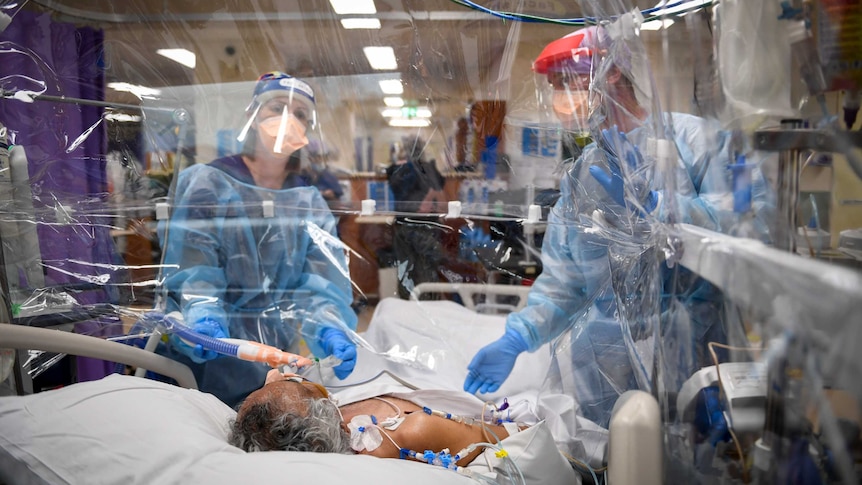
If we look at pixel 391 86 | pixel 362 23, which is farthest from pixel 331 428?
pixel 362 23

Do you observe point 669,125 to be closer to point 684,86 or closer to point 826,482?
point 684,86

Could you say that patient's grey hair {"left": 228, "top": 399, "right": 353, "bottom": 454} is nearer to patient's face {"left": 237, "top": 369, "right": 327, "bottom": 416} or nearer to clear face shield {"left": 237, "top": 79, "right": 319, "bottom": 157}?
patient's face {"left": 237, "top": 369, "right": 327, "bottom": 416}

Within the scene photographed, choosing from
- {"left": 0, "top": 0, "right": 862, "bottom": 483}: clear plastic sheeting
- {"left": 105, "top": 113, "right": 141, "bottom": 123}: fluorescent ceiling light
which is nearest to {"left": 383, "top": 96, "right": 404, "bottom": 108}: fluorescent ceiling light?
{"left": 0, "top": 0, "right": 862, "bottom": 483}: clear plastic sheeting

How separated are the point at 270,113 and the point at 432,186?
0.61 m

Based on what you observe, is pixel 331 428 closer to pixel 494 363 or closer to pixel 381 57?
pixel 494 363

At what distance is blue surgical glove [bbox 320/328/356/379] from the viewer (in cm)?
171

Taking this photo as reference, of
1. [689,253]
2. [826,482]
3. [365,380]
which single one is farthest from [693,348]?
[365,380]

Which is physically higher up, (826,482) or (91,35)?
(91,35)

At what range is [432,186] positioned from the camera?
7.02 feet

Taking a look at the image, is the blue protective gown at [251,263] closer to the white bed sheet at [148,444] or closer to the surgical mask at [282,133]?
the surgical mask at [282,133]

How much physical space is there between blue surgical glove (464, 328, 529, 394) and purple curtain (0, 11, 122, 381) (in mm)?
1058

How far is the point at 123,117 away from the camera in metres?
1.90

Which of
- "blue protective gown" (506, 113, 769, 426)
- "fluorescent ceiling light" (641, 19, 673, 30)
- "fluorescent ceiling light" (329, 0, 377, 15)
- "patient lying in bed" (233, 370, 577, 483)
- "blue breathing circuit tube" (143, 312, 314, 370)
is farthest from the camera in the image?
"fluorescent ceiling light" (329, 0, 377, 15)

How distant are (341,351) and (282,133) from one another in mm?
808
